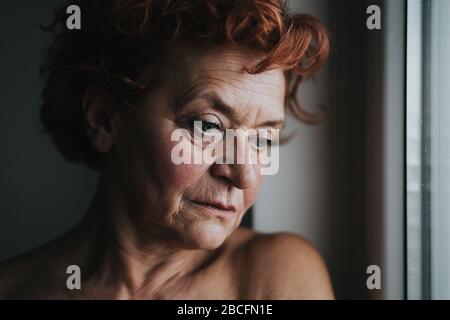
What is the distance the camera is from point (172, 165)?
0.90m

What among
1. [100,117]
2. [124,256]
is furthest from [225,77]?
[124,256]

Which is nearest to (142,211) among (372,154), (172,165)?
(172,165)

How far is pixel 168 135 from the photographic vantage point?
909 mm

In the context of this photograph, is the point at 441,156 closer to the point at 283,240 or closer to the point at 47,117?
the point at 283,240

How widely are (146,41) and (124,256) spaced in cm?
44

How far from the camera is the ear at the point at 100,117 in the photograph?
3.18 feet

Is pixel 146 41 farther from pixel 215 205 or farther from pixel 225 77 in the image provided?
pixel 215 205

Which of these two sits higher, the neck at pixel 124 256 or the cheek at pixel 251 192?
the cheek at pixel 251 192

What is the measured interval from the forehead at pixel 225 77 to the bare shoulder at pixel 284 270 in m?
0.32

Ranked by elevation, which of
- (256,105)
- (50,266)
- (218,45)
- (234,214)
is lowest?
(50,266)

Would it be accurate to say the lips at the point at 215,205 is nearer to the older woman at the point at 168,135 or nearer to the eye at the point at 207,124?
the older woman at the point at 168,135

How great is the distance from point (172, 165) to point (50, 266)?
368 millimetres

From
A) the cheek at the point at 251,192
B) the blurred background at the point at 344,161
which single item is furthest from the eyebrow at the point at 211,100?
the blurred background at the point at 344,161

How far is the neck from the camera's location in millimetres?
1011
